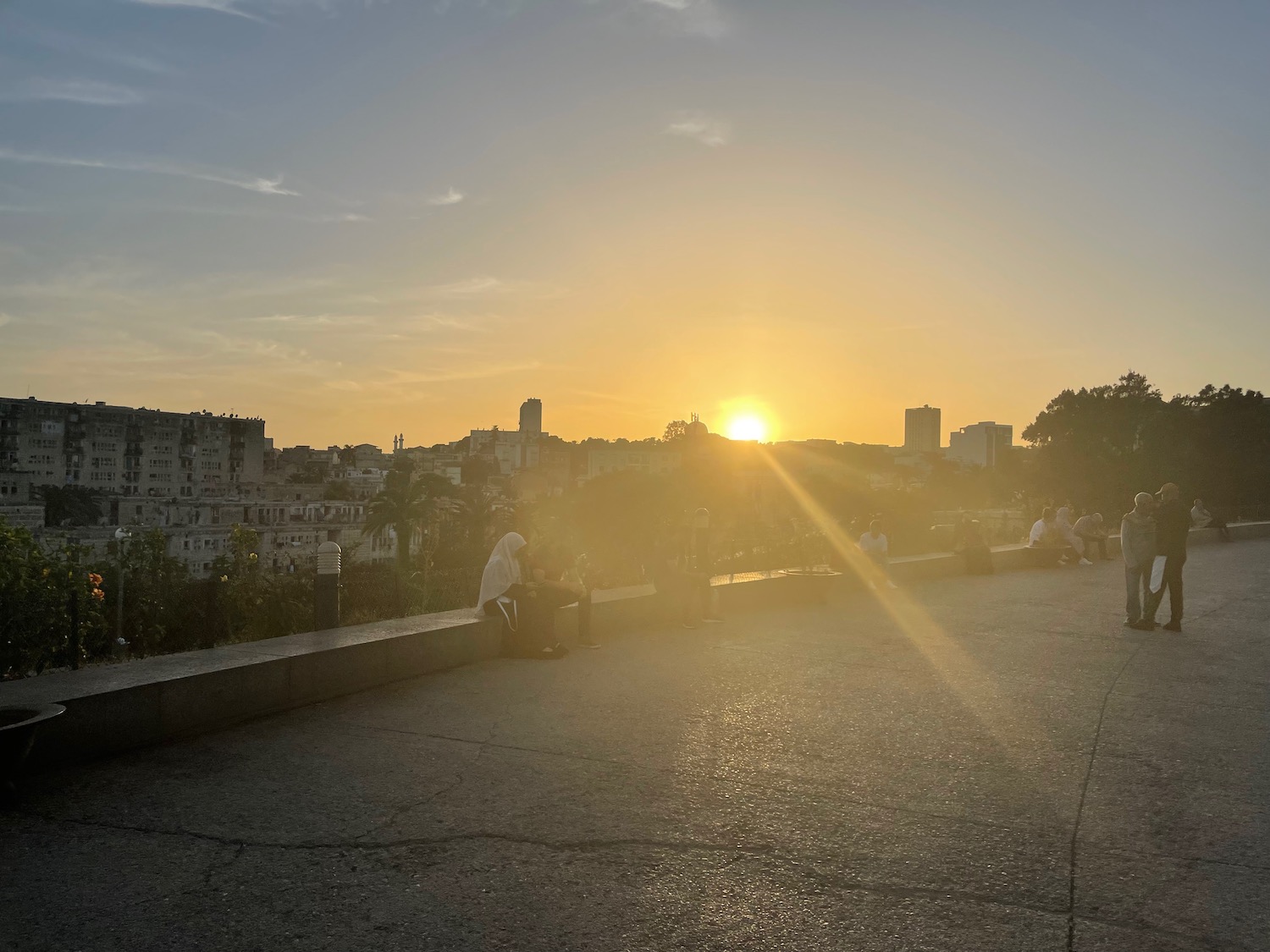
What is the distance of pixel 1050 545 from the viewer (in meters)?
23.0

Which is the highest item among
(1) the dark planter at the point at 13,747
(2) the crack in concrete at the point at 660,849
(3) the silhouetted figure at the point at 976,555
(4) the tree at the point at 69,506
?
(3) the silhouetted figure at the point at 976,555

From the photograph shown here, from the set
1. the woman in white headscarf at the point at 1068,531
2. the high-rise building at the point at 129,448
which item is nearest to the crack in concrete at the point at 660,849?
the woman in white headscarf at the point at 1068,531

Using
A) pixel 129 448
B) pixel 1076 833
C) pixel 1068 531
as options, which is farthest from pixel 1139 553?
pixel 129 448

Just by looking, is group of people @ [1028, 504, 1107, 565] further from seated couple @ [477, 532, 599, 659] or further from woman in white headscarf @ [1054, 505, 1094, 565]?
seated couple @ [477, 532, 599, 659]

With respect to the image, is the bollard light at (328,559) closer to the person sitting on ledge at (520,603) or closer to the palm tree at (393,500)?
the person sitting on ledge at (520,603)

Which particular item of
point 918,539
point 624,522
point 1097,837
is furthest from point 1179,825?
point 624,522

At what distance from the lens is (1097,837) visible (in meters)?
4.88

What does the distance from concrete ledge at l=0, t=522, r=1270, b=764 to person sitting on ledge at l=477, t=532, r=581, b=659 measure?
182 mm

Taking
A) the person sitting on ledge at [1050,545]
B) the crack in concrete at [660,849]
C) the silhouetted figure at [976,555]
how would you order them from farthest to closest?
the person sitting on ledge at [1050,545], the silhouetted figure at [976,555], the crack in concrete at [660,849]

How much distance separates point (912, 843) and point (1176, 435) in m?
59.1

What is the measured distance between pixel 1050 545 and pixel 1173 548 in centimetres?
1074

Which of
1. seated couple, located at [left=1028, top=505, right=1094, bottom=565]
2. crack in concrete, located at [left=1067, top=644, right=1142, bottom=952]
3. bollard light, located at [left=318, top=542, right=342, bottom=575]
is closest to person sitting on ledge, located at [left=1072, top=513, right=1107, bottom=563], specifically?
seated couple, located at [left=1028, top=505, right=1094, bottom=565]

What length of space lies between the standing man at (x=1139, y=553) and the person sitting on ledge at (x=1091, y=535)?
1243 cm

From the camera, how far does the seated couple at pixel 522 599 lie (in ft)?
32.0
